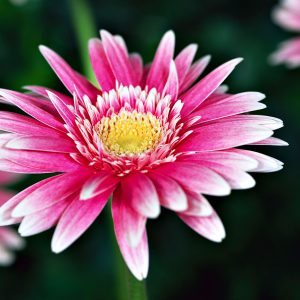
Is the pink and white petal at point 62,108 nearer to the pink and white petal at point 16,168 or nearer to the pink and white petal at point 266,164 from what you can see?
the pink and white petal at point 16,168

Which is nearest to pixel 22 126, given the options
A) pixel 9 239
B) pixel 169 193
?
pixel 169 193

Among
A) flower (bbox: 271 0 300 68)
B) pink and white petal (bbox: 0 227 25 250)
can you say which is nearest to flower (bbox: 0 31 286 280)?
pink and white petal (bbox: 0 227 25 250)

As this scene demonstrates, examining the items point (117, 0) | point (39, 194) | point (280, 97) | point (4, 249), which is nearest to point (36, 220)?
point (39, 194)

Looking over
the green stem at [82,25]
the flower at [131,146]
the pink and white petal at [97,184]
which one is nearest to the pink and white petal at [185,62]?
the flower at [131,146]

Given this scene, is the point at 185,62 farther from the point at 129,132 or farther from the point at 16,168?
the point at 16,168

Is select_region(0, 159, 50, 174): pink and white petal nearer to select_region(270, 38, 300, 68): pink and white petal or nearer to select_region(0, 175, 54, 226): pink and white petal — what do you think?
select_region(0, 175, 54, 226): pink and white petal
